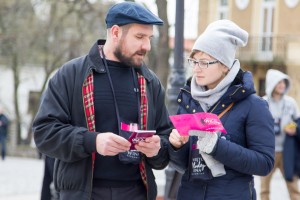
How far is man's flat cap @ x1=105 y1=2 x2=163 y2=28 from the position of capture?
3354mm

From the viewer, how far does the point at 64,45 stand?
2438 cm

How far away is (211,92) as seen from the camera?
334 cm

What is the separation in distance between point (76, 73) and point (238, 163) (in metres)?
1.04

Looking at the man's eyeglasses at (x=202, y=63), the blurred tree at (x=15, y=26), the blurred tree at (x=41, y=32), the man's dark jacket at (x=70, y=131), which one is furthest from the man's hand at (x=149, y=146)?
the blurred tree at (x=15, y=26)

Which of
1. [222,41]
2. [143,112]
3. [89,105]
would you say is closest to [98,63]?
[89,105]

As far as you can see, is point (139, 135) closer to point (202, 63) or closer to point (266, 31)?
point (202, 63)

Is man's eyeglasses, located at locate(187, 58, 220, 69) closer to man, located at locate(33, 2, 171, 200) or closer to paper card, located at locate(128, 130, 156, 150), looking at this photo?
Result: man, located at locate(33, 2, 171, 200)

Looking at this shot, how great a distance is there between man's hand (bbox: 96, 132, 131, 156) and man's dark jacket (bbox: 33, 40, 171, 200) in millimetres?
65

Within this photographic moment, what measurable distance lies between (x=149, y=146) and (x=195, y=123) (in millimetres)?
282

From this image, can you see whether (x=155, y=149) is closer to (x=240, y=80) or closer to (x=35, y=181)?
(x=240, y=80)

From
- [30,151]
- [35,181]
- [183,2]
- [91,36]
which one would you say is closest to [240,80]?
[183,2]

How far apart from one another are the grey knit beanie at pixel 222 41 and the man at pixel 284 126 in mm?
3931

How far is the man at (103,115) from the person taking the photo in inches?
129

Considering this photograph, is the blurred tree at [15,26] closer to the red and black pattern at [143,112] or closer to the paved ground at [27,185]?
the paved ground at [27,185]
